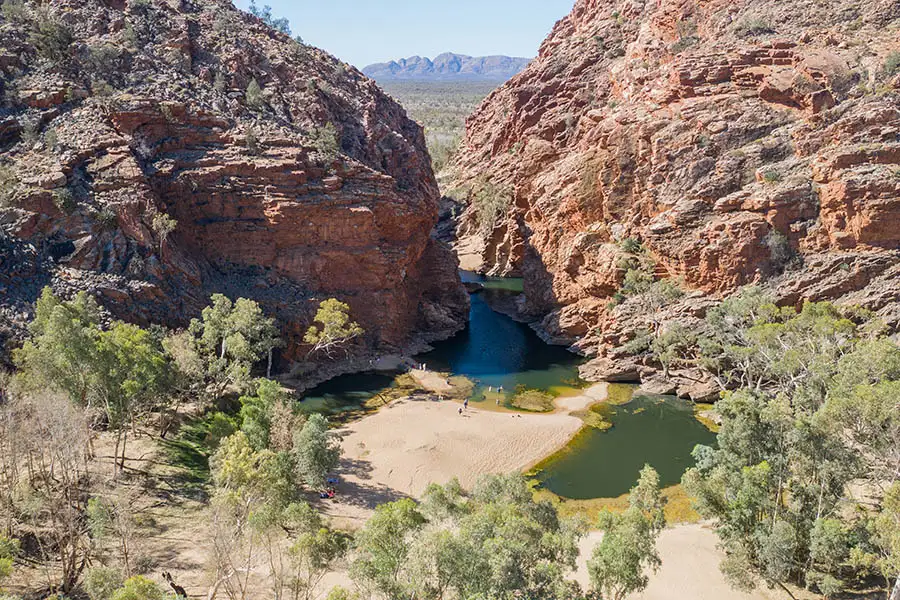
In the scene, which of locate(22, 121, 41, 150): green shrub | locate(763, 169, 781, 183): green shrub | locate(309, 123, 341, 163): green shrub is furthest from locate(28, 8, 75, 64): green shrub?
locate(763, 169, 781, 183): green shrub

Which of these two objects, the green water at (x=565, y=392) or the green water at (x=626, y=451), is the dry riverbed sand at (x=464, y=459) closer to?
the green water at (x=626, y=451)

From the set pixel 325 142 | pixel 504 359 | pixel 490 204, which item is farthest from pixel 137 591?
pixel 490 204

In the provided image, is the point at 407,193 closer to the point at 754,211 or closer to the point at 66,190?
the point at 66,190

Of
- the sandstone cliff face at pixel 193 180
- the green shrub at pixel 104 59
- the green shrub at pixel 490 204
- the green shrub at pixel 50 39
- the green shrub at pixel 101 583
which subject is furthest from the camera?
the green shrub at pixel 490 204

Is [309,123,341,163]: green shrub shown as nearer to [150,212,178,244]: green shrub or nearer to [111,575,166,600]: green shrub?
[150,212,178,244]: green shrub

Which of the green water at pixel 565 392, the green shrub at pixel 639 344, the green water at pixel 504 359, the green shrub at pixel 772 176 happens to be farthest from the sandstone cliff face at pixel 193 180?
the green shrub at pixel 772 176

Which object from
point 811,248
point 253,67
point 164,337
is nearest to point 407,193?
point 253,67
